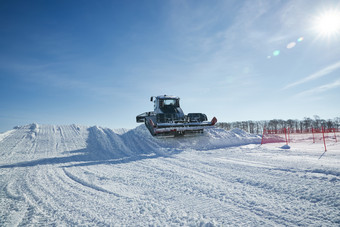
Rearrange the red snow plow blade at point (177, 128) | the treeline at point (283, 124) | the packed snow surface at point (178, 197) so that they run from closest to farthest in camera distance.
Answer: the packed snow surface at point (178, 197), the red snow plow blade at point (177, 128), the treeline at point (283, 124)

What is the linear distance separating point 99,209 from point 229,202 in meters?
1.93

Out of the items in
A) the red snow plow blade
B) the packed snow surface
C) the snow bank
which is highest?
the red snow plow blade

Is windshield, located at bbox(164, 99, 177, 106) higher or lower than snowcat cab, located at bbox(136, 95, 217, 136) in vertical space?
higher

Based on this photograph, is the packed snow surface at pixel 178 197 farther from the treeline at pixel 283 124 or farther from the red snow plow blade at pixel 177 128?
the treeline at pixel 283 124

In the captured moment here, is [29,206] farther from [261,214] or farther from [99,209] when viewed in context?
[261,214]

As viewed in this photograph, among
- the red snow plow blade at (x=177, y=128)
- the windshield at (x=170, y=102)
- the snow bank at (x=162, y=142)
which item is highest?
the windshield at (x=170, y=102)

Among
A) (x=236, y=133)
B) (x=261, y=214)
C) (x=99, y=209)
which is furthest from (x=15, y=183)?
(x=236, y=133)

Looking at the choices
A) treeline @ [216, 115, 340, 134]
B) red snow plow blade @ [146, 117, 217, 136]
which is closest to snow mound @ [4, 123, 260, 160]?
red snow plow blade @ [146, 117, 217, 136]

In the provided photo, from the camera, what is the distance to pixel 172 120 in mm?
11344

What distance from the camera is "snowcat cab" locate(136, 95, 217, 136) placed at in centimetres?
1034

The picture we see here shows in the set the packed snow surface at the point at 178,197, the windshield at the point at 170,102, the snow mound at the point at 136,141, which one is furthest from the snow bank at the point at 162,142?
the packed snow surface at the point at 178,197

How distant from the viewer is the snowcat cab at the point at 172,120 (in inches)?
407

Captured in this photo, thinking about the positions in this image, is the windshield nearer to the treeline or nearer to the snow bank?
the snow bank

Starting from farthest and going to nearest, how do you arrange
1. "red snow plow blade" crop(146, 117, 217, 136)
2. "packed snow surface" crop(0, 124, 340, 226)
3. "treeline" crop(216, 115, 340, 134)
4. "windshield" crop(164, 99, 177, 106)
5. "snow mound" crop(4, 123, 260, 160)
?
"treeline" crop(216, 115, 340, 134) < "windshield" crop(164, 99, 177, 106) < "red snow plow blade" crop(146, 117, 217, 136) < "snow mound" crop(4, 123, 260, 160) < "packed snow surface" crop(0, 124, 340, 226)
